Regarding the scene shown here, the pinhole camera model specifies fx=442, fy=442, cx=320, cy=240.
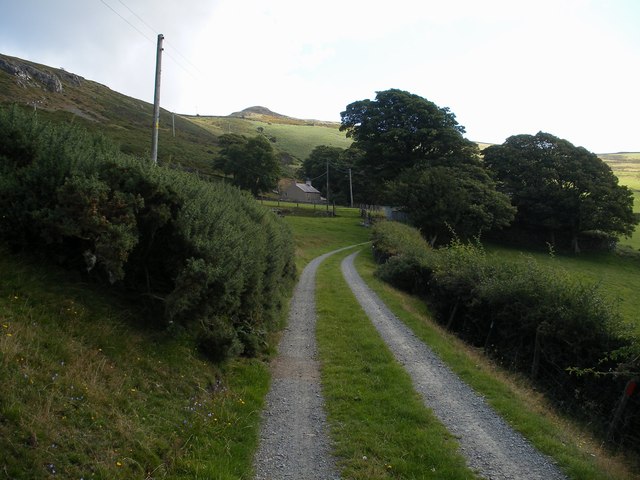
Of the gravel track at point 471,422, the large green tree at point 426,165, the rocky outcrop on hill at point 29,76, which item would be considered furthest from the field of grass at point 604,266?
the rocky outcrop on hill at point 29,76

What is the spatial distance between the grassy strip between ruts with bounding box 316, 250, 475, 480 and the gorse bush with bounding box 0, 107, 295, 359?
259 centimetres

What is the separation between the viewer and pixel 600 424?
9.52 metres

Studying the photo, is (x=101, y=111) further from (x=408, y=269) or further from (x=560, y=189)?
(x=408, y=269)

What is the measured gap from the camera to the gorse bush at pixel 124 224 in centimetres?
694

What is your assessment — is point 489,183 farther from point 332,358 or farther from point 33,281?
point 33,281

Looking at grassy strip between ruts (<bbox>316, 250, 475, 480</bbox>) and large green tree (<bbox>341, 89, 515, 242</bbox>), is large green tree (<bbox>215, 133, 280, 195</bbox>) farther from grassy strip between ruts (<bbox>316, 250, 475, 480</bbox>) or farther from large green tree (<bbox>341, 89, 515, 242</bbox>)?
grassy strip between ruts (<bbox>316, 250, 475, 480</bbox>)

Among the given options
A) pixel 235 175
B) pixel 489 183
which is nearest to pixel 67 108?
pixel 235 175

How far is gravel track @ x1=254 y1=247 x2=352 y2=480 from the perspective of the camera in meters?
6.02

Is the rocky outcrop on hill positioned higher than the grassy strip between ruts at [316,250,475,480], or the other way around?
the rocky outcrop on hill

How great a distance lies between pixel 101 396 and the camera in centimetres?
560

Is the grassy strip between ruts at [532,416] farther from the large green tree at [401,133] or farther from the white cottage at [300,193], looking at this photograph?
the white cottage at [300,193]

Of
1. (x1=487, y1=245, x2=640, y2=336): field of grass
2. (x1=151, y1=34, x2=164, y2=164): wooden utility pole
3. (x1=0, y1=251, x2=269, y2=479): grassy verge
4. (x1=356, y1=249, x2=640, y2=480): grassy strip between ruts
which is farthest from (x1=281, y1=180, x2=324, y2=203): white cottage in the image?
(x1=0, y1=251, x2=269, y2=479): grassy verge

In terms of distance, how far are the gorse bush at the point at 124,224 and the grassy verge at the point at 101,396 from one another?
21.6 inches

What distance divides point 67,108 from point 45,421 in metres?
119
